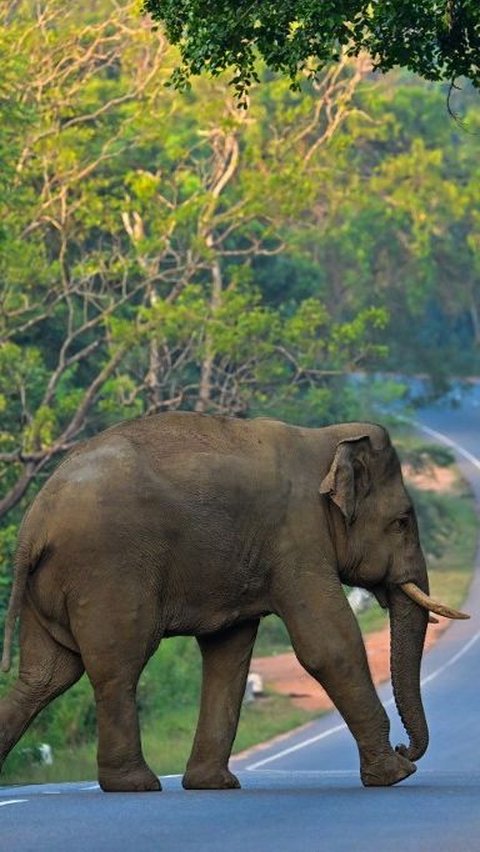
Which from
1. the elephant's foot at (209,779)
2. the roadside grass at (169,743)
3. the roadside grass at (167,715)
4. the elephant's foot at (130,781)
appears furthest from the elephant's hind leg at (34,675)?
the roadside grass at (169,743)

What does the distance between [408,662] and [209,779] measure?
1.44 metres

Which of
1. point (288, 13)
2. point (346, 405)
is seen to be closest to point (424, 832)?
point (288, 13)

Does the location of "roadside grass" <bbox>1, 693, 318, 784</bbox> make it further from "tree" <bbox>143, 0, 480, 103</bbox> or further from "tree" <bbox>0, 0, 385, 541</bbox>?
"tree" <bbox>143, 0, 480, 103</bbox>

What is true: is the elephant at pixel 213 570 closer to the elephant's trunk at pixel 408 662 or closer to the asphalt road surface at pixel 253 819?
the elephant's trunk at pixel 408 662

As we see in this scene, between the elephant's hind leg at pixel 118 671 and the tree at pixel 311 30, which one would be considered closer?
the elephant's hind leg at pixel 118 671

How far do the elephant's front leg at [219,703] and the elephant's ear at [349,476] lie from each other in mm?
927

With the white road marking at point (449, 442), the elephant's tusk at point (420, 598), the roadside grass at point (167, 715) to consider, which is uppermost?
the elephant's tusk at point (420, 598)

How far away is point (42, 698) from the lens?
1633 cm

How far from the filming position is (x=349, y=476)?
16750 millimetres

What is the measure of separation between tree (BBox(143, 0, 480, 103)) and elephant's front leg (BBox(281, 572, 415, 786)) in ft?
13.1

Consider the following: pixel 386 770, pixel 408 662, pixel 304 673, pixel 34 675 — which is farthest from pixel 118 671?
pixel 304 673

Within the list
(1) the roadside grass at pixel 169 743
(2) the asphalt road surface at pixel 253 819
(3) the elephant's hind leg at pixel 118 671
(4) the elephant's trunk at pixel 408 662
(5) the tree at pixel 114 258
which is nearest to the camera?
(2) the asphalt road surface at pixel 253 819

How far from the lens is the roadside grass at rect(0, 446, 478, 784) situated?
27797 millimetres

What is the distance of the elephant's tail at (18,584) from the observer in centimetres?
1598
